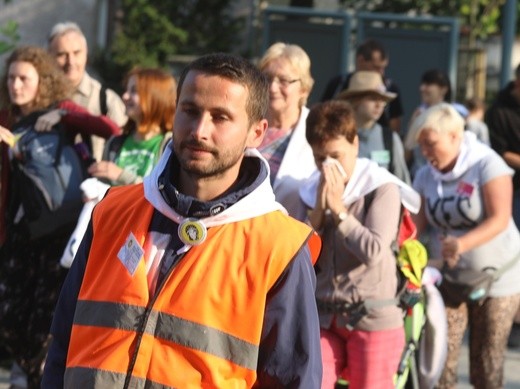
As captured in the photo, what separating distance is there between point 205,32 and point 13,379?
12348 millimetres

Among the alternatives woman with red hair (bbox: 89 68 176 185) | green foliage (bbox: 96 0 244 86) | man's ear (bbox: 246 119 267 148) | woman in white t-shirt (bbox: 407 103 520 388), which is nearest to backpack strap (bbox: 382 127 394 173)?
woman in white t-shirt (bbox: 407 103 520 388)

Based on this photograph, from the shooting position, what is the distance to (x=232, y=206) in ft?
12.2

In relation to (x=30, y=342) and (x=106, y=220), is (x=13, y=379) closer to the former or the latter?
(x=30, y=342)

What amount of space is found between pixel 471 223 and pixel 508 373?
7.84 ft

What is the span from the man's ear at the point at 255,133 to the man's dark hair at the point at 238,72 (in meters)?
0.02

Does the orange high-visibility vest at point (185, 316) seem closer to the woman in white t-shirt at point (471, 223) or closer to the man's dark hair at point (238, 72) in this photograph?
the man's dark hair at point (238, 72)

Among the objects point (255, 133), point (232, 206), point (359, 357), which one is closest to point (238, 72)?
point (255, 133)

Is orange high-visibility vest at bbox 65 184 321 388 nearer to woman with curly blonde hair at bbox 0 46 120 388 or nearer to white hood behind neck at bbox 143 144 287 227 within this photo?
white hood behind neck at bbox 143 144 287 227

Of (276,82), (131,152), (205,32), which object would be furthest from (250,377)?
(205,32)

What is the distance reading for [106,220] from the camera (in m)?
3.80

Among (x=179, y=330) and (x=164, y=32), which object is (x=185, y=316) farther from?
(x=164, y=32)

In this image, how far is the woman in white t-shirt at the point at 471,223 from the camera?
713cm

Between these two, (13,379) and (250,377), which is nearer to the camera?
(250,377)

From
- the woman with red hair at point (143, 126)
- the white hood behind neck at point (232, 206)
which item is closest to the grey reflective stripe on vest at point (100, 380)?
the white hood behind neck at point (232, 206)
